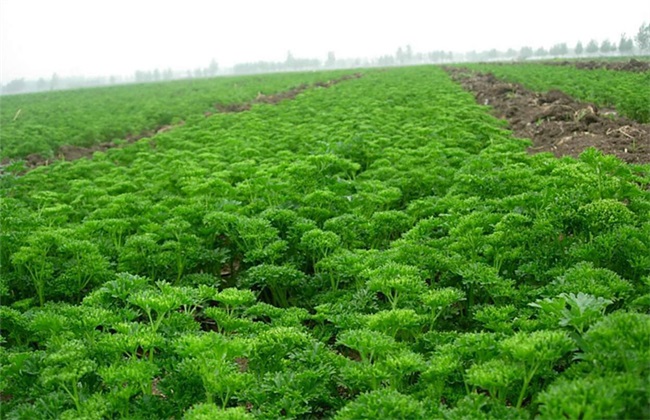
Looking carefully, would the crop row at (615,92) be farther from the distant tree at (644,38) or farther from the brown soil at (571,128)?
the distant tree at (644,38)

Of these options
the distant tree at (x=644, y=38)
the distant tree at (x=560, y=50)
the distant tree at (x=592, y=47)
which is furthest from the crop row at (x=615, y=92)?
the distant tree at (x=560, y=50)

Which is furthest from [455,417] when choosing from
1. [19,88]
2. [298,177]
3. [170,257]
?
[19,88]

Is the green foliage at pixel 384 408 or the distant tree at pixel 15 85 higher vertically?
the distant tree at pixel 15 85

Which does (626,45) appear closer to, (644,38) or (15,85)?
(644,38)

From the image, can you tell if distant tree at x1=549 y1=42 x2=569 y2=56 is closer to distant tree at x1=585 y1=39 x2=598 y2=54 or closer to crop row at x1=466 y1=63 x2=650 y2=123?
distant tree at x1=585 y1=39 x2=598 y2=54

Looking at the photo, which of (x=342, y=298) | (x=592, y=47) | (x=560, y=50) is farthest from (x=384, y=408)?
(x=560, y=50)

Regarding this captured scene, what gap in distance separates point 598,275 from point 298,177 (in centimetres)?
584

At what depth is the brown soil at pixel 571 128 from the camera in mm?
11625

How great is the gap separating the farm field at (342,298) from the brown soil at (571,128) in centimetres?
270

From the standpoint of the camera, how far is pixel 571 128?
14164 millimetres

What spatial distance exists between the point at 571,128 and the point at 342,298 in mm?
11149

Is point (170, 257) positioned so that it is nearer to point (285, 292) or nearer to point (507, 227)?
point (285, 292)

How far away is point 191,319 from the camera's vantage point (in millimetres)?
5289

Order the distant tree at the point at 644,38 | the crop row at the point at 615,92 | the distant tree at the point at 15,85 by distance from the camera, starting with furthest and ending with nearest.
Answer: the distant tree at the point at 15,85, the distant tree at the point at 644,38, the crop row at the point at 615,92
